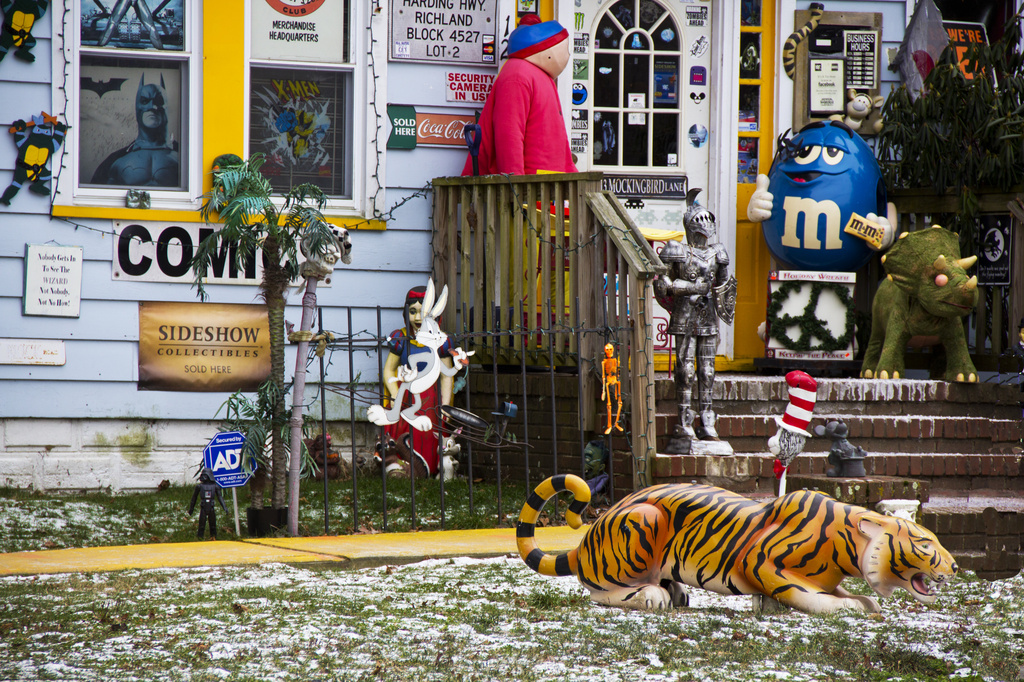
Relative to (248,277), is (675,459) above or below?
below

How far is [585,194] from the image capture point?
6840mm

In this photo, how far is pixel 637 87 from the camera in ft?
28.1

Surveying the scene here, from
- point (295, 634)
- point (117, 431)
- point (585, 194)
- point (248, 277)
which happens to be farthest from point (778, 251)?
point (295, 634)

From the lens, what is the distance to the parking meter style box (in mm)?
8016

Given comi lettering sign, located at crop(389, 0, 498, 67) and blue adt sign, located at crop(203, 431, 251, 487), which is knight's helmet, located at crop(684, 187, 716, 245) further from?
blue adt sign, located at crop(203, 431, 251, 487)

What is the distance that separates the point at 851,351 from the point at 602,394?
256 cm

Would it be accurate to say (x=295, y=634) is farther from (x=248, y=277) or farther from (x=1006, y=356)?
(x=1006, y=356)

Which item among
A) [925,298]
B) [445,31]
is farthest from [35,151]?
[925,298]

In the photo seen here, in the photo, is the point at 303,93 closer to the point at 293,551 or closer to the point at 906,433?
the point at 293,551

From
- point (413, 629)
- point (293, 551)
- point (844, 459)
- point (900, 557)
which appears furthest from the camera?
point (844, 459)

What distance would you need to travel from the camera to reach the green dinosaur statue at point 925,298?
725 cm

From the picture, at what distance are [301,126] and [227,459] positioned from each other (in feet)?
10.4

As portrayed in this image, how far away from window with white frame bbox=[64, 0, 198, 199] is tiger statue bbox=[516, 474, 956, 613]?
455cm

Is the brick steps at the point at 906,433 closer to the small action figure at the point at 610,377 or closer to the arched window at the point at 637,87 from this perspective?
the small action figure at the point at 610,377
